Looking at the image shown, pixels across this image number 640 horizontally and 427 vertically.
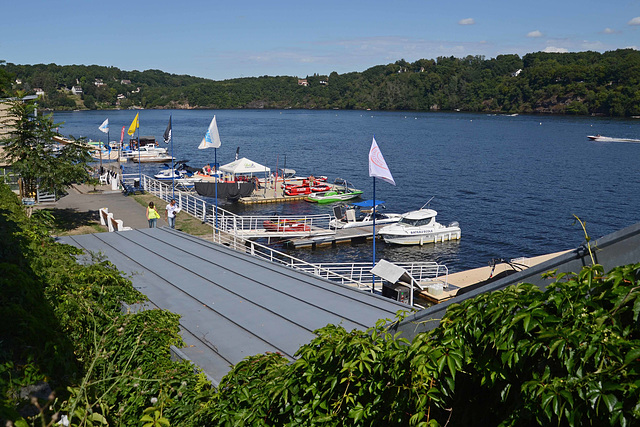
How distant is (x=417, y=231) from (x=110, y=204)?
1895 centimetres

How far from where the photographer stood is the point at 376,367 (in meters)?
3.23

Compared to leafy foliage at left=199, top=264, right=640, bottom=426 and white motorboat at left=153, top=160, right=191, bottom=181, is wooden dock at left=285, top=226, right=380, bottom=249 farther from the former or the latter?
leafy foliage at left=199, top=264, right=640, bottom=426

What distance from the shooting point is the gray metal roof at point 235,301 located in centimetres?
642

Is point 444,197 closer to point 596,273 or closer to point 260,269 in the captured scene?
point 260,269

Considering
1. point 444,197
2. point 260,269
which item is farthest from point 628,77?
point 260,269

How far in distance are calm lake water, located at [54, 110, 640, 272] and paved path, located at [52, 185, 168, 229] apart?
4.89 m

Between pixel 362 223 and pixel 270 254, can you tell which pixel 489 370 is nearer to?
pixel 270 254

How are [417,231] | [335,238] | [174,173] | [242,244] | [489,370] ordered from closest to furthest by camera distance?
[489,370], [242,244], [335,238], [417,231], [174,173]

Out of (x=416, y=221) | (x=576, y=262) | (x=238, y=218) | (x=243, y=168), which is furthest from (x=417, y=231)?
(x=576, y=262)

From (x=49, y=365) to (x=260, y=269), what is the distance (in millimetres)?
6635

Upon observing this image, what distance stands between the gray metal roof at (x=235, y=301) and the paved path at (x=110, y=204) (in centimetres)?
1274

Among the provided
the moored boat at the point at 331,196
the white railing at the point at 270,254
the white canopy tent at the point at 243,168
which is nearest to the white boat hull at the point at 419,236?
the white railing at the point at 270,254

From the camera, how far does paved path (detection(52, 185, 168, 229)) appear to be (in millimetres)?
24500

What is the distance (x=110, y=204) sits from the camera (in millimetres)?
28078
